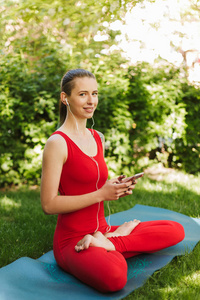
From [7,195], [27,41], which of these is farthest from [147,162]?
[27,41]

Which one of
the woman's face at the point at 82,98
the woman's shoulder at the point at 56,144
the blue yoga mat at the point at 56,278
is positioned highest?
the woman's face at the point at 82,98

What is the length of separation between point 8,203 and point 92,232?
6.48ft

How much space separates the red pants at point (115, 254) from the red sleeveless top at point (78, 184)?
10cm

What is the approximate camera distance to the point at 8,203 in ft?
13.4

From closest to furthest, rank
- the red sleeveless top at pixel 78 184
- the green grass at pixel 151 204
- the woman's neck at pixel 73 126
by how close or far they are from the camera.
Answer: the green grass at pixel 151 204 < the red sleeveless top at pixel 78 184 < the woman's neck at pixel 73 126

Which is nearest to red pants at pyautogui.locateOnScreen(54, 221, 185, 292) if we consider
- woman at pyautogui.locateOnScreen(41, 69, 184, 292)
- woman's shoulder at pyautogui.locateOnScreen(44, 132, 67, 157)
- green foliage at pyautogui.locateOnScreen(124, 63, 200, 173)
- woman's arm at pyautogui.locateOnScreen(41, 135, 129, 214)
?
woman at pyautogui.locateOnScreen(41, 69, 184, 292)

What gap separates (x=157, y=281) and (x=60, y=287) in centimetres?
65

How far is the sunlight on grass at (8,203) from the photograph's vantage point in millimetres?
3988

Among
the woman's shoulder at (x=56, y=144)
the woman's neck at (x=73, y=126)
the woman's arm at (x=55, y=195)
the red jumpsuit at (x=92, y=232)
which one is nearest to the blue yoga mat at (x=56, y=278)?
the red jumpsuit at (x=92, y=232)

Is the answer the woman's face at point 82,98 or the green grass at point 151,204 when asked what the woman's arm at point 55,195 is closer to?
the woman's face at point 82,98

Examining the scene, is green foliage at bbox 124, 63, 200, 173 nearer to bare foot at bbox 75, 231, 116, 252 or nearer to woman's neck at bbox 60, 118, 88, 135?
woman's neck at bbox 60, 118, 88, 135

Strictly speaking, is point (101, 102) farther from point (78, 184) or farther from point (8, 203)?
point (78, 184)

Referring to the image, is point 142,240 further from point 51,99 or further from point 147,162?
point 147,162

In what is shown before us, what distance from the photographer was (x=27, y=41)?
5133 millimetres
